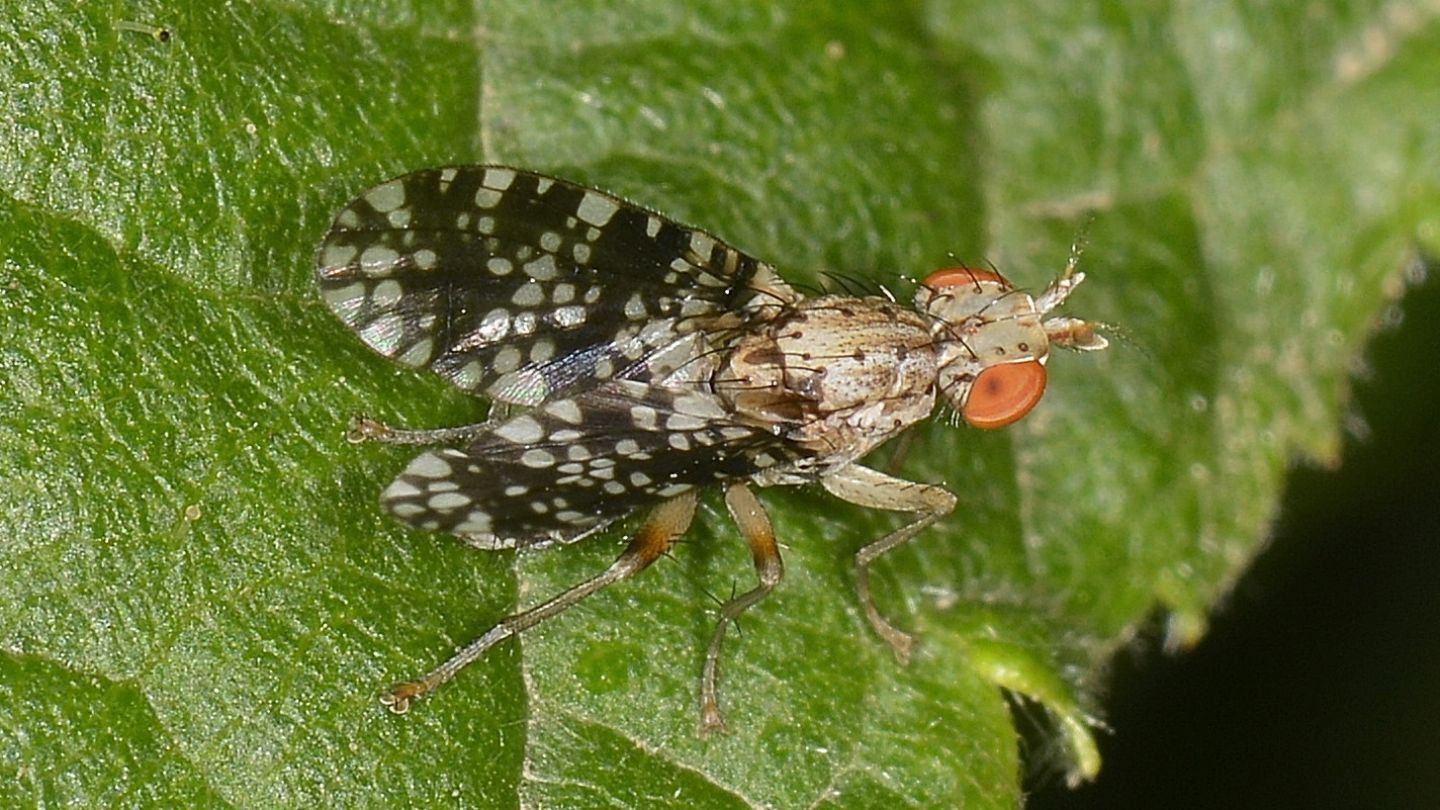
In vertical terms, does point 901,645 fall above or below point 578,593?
below

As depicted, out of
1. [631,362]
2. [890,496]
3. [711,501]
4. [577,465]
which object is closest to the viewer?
[577,465]

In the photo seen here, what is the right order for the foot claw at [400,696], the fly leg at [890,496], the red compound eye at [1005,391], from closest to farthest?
the foot claw at [400,696], the red compound eye at [1005,391], the fly leg at [890,496]

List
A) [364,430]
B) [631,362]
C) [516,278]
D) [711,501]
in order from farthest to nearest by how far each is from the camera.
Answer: [711,501]
[631,362]
[516,278]
[364,430]

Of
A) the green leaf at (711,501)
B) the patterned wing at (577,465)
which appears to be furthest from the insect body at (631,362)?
the green leaf at (711,501)

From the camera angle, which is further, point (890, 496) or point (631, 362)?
point (890, 496)

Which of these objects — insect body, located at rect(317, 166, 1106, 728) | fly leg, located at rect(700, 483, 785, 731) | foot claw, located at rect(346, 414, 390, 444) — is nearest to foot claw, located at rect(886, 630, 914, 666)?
insect body, located at rect(317, 166, 1106, 728)

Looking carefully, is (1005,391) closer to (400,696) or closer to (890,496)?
(890,496)

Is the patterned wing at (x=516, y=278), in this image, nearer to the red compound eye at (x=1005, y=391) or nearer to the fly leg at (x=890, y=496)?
the fly leg at (x=890, y=496)

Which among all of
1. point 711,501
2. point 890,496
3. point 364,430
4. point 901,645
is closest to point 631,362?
point 711,501
